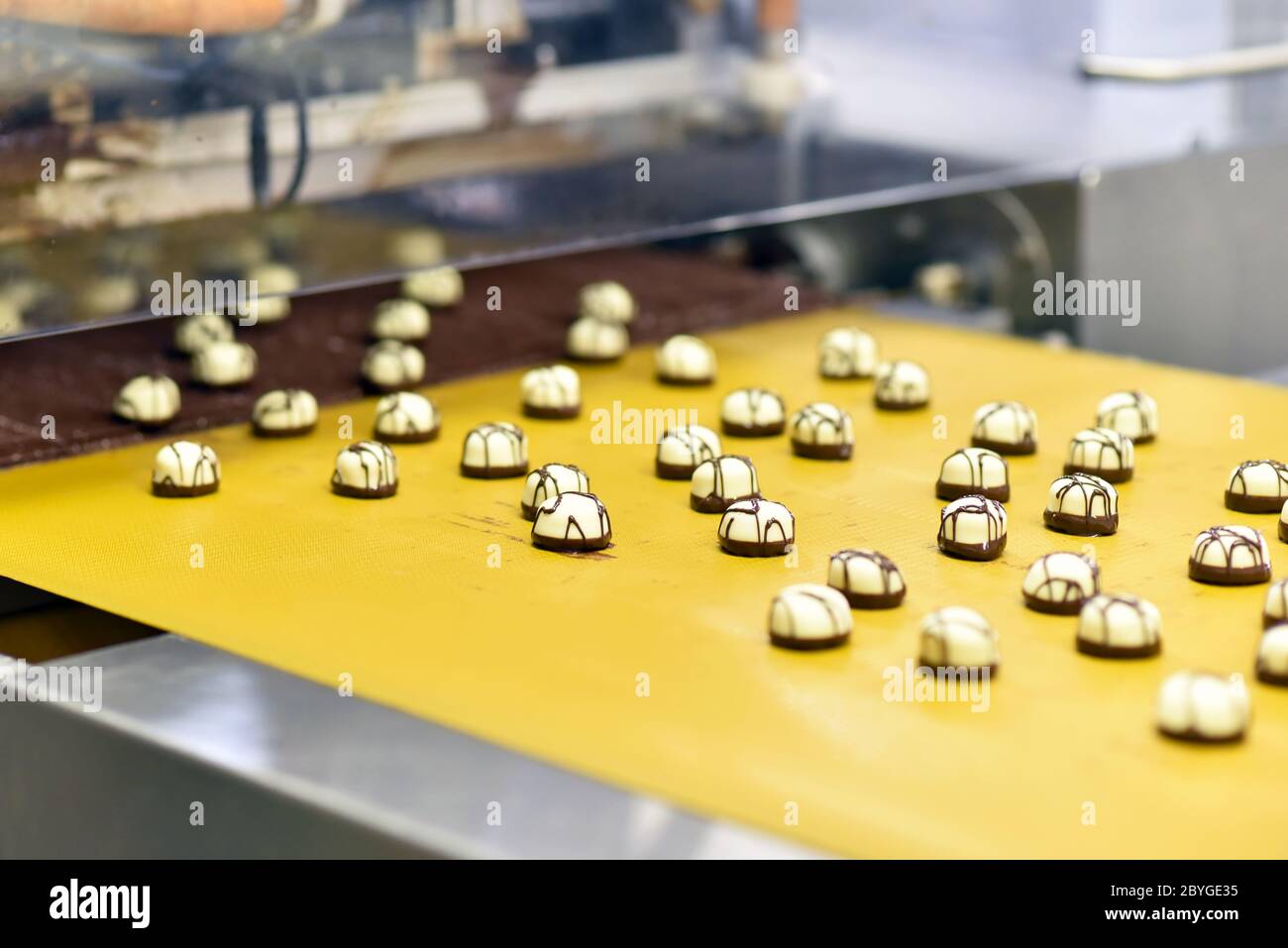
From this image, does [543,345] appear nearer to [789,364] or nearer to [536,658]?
[789,364]

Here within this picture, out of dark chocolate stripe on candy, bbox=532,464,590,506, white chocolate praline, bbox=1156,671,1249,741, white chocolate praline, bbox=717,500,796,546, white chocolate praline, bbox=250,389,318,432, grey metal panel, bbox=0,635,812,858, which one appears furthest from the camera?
white chocolate praline, bbox=250,389,318,432

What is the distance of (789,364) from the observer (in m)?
2.99

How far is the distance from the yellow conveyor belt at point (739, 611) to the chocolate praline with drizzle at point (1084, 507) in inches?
1.0

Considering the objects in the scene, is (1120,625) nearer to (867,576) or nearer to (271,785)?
(867,576)

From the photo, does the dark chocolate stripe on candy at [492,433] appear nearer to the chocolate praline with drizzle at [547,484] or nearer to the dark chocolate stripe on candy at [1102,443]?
the chocolate praline with drizzle at [547,484]

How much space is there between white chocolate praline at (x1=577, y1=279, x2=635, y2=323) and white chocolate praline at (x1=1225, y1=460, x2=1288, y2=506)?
117 cm

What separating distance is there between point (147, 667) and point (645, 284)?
1744 mm

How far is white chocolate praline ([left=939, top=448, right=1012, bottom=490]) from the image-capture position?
2299mm

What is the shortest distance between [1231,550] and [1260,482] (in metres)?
0.29

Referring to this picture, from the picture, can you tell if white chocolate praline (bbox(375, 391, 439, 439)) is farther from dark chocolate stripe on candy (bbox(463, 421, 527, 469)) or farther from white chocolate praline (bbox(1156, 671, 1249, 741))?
white chocolate praline (bbox(1156, 671, 1249, 741))

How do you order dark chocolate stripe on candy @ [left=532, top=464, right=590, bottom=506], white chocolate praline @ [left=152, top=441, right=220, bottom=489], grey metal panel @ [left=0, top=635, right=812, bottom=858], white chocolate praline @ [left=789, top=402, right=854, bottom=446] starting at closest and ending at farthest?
grey metal panel @ [left=0, top=635, right=812, bottom=858] < dark chocolate stripe on candy @ [left=532, top=464, right=590, bottom=506] < white chocolate praline @ [left=152, top=441, right=220, bottom=489] < white chocolate praline @ [left=789, top=402, right=854, bottom=446]

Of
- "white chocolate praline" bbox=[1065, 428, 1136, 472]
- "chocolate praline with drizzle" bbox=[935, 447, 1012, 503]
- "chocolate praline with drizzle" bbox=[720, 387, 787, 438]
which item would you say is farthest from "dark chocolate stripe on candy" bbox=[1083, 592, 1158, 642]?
"chocolate praline with drizzle" bbox=[720, 387, 787, 438]

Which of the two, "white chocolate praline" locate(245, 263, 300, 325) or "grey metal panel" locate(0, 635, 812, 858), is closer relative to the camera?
"grey metal panel" locate(0, 635, 812, 858)

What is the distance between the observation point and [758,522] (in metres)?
2.10
